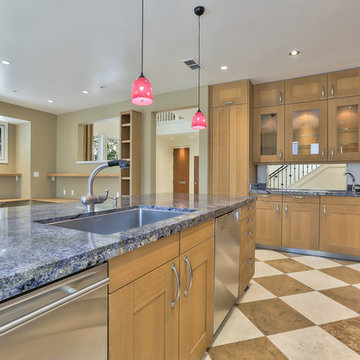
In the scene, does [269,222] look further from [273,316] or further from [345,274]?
[273,316]

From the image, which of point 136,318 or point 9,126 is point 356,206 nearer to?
point 136,318

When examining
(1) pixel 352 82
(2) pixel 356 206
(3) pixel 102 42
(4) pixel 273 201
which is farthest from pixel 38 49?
(2) pixel 356 206

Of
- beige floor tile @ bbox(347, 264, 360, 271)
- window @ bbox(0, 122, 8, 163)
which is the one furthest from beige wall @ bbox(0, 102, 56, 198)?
beige floor tile @ bbox(347, 264, 360, 271)

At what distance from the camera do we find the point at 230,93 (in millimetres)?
4004

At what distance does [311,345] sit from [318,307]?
57cm

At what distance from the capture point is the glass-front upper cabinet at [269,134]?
3.91 metres

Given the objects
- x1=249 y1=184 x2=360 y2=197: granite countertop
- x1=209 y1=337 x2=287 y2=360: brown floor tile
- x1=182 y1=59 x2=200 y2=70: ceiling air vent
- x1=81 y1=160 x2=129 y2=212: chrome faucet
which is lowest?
x1=209 y1=337 x2=287 y2=360: brown floor tile

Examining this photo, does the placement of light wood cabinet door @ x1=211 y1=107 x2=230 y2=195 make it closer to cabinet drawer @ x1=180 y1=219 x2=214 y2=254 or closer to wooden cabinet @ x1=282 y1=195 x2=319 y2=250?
wooden cabinet @ x1=282 y1=195 x2=319 y2=250

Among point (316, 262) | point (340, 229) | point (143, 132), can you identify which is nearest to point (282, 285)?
point (316, 262)

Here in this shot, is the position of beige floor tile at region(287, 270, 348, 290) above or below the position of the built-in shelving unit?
below

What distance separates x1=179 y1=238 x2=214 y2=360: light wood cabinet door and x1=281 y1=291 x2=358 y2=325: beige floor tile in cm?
99

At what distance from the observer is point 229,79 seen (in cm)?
390

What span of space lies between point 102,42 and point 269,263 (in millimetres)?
3391

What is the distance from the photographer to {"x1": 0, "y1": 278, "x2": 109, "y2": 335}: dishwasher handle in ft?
1.64
